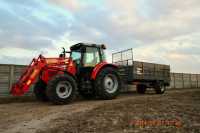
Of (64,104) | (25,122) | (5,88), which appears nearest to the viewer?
(25,122)

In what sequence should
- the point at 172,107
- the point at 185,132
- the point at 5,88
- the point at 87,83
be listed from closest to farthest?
the point at 185,132 → the point at 172,107 → the point at 87,83 → the point at 5,88

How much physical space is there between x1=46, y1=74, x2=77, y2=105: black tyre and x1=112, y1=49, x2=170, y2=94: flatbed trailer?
491 centimetres

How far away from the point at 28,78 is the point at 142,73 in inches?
290

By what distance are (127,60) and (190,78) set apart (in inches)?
657

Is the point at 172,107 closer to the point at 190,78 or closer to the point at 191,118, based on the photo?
the point at 191,118

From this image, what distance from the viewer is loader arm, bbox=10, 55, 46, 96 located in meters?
11.2

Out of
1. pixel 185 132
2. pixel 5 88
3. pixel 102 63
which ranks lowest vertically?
pixel 185 132

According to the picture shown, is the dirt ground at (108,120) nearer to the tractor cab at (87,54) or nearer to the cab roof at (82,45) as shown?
the tractor cab at (87,54)

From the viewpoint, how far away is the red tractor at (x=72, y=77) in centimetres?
1120

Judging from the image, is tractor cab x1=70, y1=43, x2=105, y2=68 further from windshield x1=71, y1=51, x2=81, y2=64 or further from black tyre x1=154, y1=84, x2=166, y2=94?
black tyre x1=154, y1=84, x2=166, y2=94

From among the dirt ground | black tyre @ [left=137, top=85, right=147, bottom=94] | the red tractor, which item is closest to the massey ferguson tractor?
the red tractor

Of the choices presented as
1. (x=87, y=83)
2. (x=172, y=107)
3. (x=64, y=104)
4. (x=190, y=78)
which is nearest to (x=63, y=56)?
(x=87, y=83)

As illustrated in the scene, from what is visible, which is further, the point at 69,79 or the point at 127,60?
the point at 127,60

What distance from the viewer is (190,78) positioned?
1207 inches
